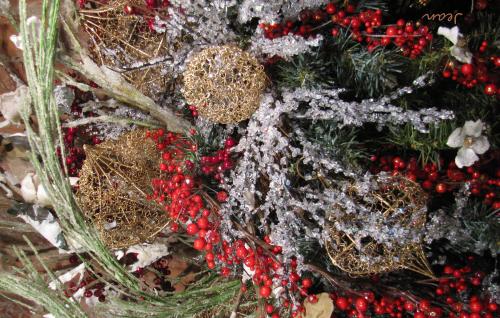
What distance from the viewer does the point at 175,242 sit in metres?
0.94

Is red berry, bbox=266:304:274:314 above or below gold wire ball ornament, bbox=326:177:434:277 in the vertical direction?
below

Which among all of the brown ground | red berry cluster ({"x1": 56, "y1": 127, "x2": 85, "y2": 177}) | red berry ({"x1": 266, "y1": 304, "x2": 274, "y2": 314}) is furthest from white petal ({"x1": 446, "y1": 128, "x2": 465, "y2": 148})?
the brown ground

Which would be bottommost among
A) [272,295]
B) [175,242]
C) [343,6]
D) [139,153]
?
[175,242]

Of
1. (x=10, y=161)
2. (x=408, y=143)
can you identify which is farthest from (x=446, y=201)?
(x=10, y=161)

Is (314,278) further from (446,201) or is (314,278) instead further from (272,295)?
(446,201)

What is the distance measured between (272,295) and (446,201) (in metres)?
0.31

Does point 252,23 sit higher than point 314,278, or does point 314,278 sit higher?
point 252,23

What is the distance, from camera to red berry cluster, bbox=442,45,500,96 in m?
0.60

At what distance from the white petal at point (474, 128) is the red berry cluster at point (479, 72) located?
0.05 meters

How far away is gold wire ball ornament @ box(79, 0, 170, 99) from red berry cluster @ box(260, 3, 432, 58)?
180 millimetres

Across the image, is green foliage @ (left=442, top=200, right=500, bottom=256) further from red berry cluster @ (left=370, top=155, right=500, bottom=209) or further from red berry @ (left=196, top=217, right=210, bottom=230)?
red berry @ (left=196, top=217, right=210, bottom=230)

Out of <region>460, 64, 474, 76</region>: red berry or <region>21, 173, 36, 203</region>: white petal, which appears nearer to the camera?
<region>460, 64, 474, 76</region>: red berry

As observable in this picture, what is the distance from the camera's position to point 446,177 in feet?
2.29

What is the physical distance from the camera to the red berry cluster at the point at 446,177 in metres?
0.66
